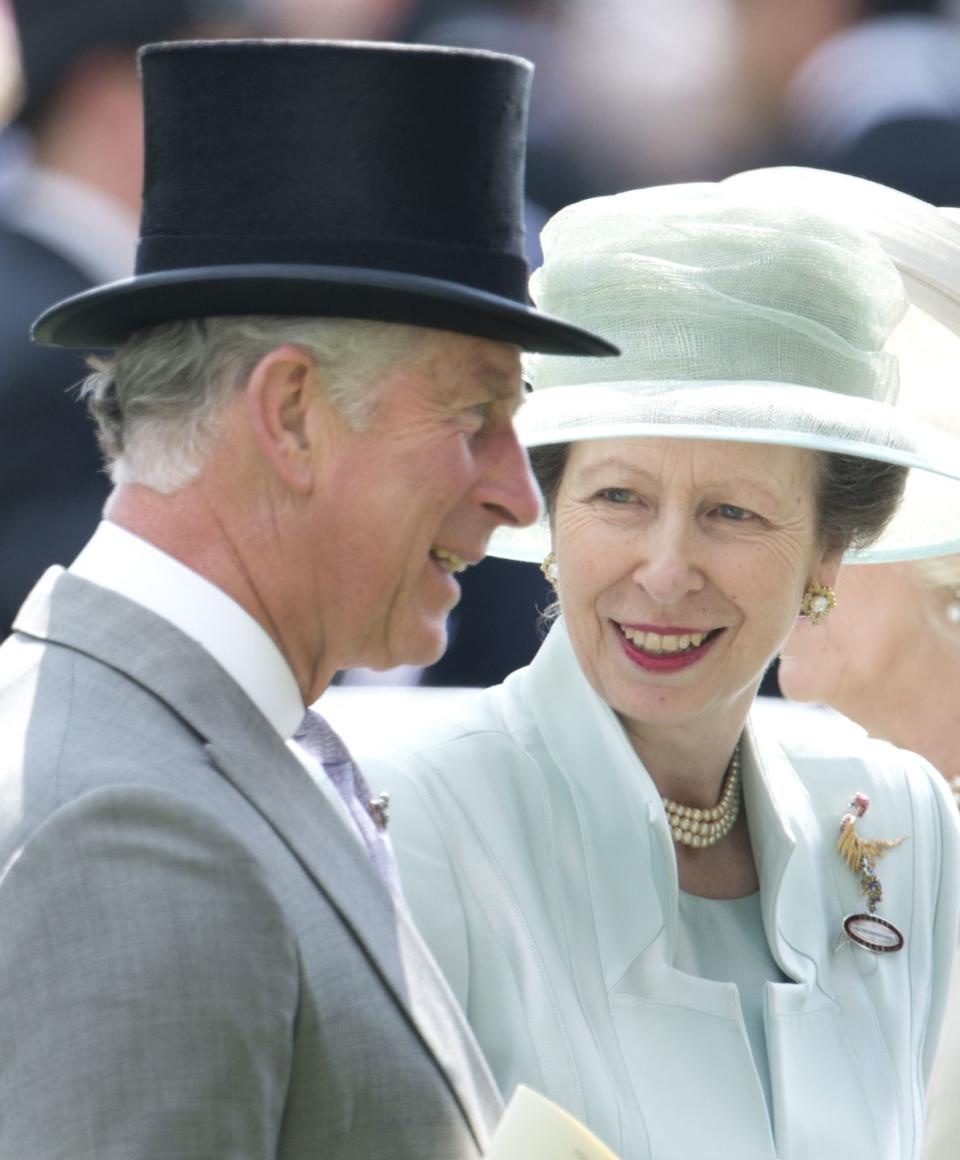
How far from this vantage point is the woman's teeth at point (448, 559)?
1.87 m

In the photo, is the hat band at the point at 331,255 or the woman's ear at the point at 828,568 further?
the woman's ear at the point at 828,568

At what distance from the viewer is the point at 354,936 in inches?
64.3

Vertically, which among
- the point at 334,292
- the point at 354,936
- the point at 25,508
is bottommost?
the point at 25,508

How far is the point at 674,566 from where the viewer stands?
276 cm

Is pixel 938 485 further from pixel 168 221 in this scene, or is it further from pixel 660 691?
pixel 168 221

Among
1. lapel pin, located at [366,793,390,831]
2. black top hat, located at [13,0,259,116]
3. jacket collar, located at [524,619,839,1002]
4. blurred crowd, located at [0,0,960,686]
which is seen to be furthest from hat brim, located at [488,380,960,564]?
black top hat, located at [13,0,259,116]

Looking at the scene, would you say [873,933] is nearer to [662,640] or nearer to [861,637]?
[662,640]

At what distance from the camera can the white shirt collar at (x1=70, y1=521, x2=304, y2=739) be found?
1.68 m

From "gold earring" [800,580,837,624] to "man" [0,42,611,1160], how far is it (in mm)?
1214

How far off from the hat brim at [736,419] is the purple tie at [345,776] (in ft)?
2.62

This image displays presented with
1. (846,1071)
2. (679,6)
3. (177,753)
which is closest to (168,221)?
(177,753)

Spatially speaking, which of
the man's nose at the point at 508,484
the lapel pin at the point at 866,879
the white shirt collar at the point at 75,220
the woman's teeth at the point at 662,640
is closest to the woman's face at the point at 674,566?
the woman's teeth at the point at 662,640

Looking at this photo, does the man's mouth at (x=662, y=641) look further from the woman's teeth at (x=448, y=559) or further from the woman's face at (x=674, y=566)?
the woman's teeth at (x=448, y=559)

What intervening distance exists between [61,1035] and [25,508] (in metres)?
2.26
